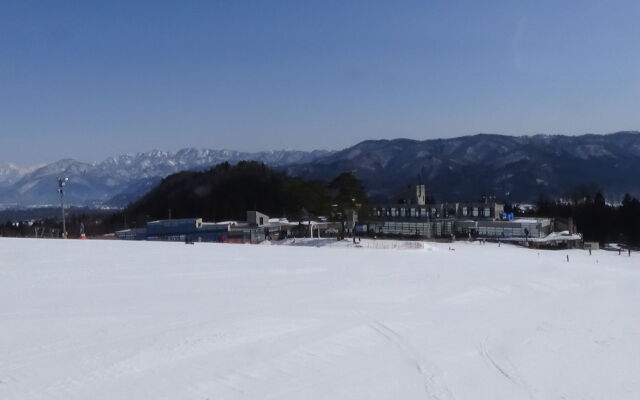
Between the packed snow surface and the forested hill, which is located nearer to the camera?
the packed snow surface

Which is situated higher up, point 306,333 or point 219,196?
point 219,196

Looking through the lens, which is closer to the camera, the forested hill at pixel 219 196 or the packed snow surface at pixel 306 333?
the packed snow surface at pixel 306 333

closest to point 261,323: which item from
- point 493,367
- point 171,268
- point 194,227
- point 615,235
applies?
point 493,367

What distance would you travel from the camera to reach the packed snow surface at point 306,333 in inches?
278

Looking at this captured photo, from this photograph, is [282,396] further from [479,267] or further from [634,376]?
[479,267]

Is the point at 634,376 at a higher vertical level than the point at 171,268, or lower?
lower

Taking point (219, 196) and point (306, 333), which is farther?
point (219, 196)

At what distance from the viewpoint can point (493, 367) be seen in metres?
8.04

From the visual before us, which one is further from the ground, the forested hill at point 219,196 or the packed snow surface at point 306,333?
the forested hill at point 219,196

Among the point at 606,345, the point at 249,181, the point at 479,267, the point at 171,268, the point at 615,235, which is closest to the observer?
the point at 606,345

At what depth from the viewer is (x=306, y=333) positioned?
9.47 meters

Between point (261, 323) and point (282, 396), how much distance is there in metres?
3.54

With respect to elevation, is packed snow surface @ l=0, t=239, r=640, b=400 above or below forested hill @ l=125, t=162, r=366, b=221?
below

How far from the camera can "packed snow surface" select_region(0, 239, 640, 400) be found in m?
7.05
